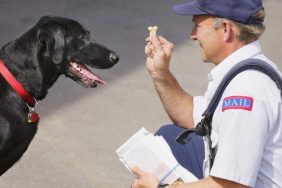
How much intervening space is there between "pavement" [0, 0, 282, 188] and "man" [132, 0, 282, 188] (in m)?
1.39

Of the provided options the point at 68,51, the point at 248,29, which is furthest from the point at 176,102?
the point at 248,29

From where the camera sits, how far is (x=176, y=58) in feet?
20.5

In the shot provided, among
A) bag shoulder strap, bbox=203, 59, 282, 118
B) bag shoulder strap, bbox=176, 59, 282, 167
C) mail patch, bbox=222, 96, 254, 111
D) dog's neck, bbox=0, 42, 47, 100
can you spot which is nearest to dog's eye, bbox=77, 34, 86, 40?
dog's neck, bbox=0, 42, 47, 100

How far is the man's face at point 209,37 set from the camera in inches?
102

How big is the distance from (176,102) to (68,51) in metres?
0.70

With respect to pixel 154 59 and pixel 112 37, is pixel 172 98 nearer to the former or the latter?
pixel 154 59

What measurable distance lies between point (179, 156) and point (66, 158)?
1304mm

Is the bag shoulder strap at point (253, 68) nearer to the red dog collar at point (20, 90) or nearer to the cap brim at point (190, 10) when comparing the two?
the cap brim at point (190, 10)

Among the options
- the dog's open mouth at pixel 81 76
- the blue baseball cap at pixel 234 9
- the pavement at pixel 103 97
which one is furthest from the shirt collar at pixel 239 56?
the pavement at pixel 103 97

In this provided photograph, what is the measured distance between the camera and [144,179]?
8.69 ft

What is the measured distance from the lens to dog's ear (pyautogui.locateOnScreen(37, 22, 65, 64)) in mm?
3223

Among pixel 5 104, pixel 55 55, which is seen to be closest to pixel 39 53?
pixel 55 55

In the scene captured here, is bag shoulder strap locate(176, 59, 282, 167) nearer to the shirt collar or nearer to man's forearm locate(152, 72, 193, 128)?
the shirt collar

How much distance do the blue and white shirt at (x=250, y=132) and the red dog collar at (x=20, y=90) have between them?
3.92ft
